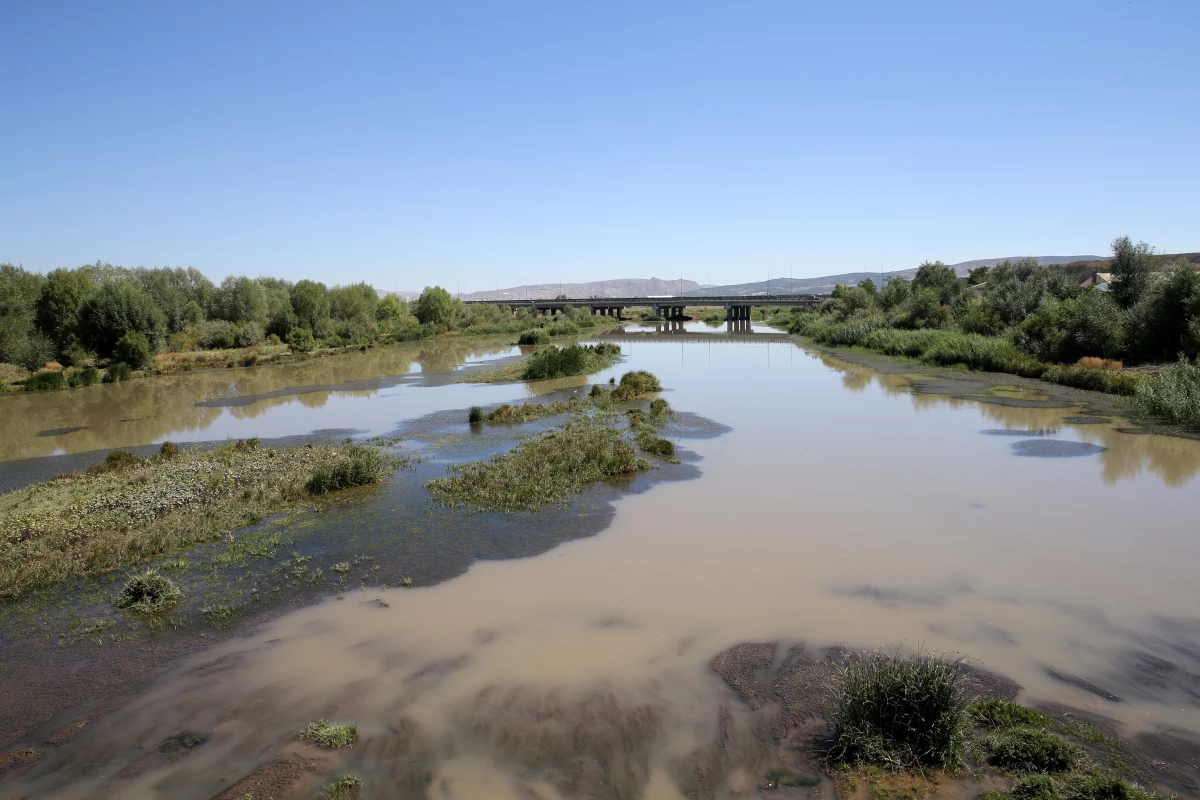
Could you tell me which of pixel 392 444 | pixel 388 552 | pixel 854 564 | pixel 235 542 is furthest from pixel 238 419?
pixel 854 564

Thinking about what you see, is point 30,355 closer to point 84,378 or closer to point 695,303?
point 84,378

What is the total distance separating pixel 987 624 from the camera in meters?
7.76

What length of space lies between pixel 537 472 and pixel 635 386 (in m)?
12.1

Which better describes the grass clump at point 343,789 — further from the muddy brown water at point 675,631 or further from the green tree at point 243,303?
the green tree at point 243,303

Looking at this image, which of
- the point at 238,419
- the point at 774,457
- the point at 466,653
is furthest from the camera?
the point at 238,419

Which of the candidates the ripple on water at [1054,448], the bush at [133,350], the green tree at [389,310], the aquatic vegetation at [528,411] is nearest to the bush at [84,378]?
the bush at [133,350]

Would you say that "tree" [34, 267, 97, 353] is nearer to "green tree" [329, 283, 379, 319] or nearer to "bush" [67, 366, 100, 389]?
"bush" [67, 366, 100, 389]

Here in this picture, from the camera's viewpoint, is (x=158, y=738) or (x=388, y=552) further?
(x=388, y=552)

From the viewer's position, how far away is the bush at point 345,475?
1318 centimetres

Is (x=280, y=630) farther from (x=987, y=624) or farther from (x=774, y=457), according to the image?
(x=774, y=457)

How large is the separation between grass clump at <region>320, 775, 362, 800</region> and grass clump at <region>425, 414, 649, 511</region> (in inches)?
271

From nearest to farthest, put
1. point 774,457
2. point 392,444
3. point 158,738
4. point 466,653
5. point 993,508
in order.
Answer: point 158,738 → point 466,653 → point 993,508 → point 774,457 → point 392,444

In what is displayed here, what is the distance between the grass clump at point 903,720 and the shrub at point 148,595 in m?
7.66

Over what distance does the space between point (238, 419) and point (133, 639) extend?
16629 mm
